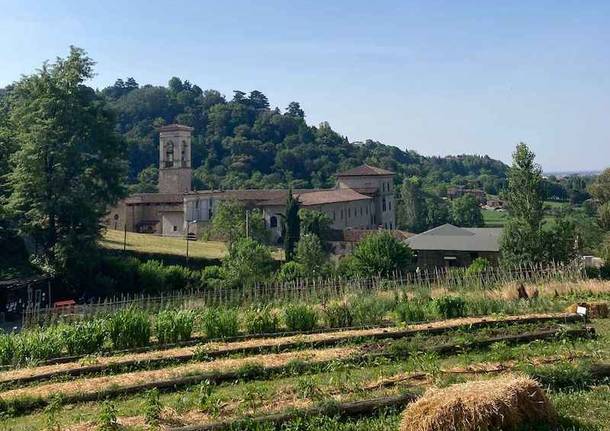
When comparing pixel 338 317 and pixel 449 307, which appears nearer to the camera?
pixel 338 317

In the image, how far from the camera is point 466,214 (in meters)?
85.8

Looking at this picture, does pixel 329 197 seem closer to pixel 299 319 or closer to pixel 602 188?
pixel 602 188

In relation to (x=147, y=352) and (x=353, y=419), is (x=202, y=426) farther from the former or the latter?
(x=147, y=352)

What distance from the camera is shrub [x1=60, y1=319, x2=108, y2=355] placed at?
46.4ft

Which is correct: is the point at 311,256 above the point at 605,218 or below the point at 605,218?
below

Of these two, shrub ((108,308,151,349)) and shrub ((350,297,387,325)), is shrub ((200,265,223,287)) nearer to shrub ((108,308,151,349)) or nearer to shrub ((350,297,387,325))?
shrub ((350,297,387,325))

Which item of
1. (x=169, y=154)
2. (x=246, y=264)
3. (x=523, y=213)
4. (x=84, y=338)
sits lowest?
(x=84, y=338)

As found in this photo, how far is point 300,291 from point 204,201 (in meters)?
36.5

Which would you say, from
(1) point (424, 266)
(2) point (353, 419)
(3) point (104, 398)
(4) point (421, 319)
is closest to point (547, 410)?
(2) point (353, 419)

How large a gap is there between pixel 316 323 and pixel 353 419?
8.03m

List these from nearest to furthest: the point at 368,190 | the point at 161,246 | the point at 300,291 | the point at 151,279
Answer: the point at 300,291
the point at 151,279
the point at 161,246
the point at 368,190

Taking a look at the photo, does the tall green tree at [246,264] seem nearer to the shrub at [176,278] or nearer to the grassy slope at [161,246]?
the shrub at [176,278]

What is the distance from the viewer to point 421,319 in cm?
1669

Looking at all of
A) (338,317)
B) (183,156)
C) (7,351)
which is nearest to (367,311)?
(338,317)
